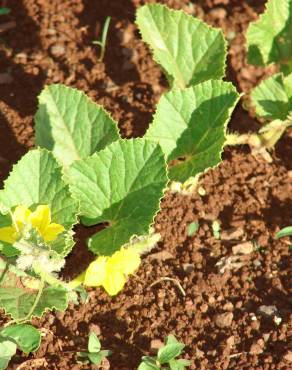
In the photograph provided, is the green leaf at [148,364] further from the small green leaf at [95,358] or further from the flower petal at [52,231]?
the flower petal at [52,231]

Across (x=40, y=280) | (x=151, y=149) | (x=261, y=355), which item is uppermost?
(x=151, y=149)

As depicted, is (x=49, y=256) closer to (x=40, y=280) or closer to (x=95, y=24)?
(x=40, y=280)

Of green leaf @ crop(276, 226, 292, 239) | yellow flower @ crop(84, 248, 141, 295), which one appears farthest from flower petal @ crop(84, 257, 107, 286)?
green leaf @ crop(276, 226, 292, 239)

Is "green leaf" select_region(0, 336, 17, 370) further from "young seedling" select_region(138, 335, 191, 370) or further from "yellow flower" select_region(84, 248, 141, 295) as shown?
"young seedling" select_region(138, 335, 191, 370)

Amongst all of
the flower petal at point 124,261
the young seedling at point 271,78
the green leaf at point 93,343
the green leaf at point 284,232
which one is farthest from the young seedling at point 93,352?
the young seedling at point 271,78

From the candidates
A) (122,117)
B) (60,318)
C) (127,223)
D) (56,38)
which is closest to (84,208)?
(127,223)

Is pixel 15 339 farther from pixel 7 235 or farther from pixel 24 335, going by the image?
pixel 7 235
